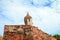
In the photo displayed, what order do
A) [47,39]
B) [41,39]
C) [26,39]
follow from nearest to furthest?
1. [26,39]
2. [41,39]
3. [47,39]

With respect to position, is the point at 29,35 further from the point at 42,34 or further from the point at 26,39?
the point at 42,34

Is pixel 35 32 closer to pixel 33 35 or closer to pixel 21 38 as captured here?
pixel 33 35

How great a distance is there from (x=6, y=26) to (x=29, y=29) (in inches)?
52.9

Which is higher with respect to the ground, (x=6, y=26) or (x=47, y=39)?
(x=6, y=26)

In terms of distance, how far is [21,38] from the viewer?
9273 mm

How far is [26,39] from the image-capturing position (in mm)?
9242

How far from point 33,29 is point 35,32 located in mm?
238

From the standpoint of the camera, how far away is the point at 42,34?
10.3 meters

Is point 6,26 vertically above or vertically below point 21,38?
above

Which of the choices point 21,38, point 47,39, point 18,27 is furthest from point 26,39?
point 47,39

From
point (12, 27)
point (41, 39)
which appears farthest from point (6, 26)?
point (41, 39)

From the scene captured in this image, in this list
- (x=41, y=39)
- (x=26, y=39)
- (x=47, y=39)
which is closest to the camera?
(x=26, y=39)

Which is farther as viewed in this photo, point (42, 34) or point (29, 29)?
point (42, 34)

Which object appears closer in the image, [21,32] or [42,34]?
[21,32]
